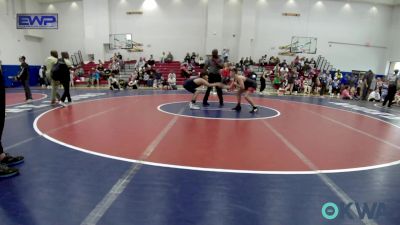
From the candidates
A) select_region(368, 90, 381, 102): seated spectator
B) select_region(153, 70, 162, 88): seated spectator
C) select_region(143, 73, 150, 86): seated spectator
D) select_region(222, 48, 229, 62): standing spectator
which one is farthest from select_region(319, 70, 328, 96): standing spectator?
select_region(143, 73, 150, 86): seated spectator

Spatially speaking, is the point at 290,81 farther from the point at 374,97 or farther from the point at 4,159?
the point at 4,159

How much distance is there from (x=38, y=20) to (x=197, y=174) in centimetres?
1685

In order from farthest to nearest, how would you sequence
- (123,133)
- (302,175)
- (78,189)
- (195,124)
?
1. (195,124)
2. (123,133)
3. (302,175)
4. (78,189)

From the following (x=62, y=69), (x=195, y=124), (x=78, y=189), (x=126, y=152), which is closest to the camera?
(x=78, y=189)

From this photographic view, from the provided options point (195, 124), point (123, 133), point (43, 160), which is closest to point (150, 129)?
point (123, 133)

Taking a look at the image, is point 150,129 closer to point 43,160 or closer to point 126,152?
point 126,152

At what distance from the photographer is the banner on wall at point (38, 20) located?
1545cm

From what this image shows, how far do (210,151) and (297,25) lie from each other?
23.1 metres

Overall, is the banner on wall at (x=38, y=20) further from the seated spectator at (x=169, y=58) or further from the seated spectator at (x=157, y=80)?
the seated spectator at (x=169, y=58)

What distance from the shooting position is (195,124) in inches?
260

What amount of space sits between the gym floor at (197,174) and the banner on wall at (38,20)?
1103cm

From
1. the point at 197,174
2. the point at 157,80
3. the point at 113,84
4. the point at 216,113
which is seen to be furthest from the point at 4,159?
the point at 157,80

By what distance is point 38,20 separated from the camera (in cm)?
1588

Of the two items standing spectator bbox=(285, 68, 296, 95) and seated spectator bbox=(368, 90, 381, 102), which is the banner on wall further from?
seated spectator bbox=(368, 90, 381, 102)
